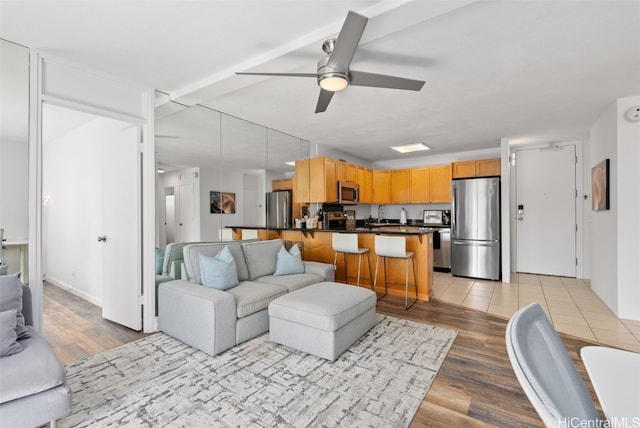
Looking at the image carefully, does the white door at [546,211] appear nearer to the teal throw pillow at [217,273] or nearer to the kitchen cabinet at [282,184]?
the kitchen cabinet at [282,184]

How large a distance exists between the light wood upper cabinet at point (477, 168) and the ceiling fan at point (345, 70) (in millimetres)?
4146

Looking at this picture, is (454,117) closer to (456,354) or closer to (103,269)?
(456,354)

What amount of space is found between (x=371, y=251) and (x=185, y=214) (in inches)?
109

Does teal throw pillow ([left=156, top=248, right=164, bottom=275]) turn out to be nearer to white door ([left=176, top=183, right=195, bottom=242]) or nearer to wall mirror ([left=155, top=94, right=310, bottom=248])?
wall mirror ([left=155, top=94, right=310, bottom=248])

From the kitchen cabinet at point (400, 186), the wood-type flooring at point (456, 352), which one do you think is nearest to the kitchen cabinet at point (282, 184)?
the wood-type flooring at point (456, 352)

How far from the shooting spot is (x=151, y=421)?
174 cm

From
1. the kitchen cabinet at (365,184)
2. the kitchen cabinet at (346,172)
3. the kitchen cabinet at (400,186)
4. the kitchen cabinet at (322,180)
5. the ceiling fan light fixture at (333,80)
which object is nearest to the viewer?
the ceiling fan light fixture at (333,80)

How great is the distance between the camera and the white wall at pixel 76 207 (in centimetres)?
387

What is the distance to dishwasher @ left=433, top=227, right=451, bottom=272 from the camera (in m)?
6.05

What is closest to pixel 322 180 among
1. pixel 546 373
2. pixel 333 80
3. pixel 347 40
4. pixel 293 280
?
pixel 293 280

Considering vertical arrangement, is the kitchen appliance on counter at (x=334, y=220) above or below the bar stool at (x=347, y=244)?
above

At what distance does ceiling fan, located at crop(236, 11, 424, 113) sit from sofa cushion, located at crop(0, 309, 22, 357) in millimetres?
2100

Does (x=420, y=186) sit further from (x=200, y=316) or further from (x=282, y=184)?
(x=200, y=316)

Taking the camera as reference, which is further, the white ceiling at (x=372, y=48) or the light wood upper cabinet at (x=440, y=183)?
the light wood upper cabinet at (x=440, y=183)
